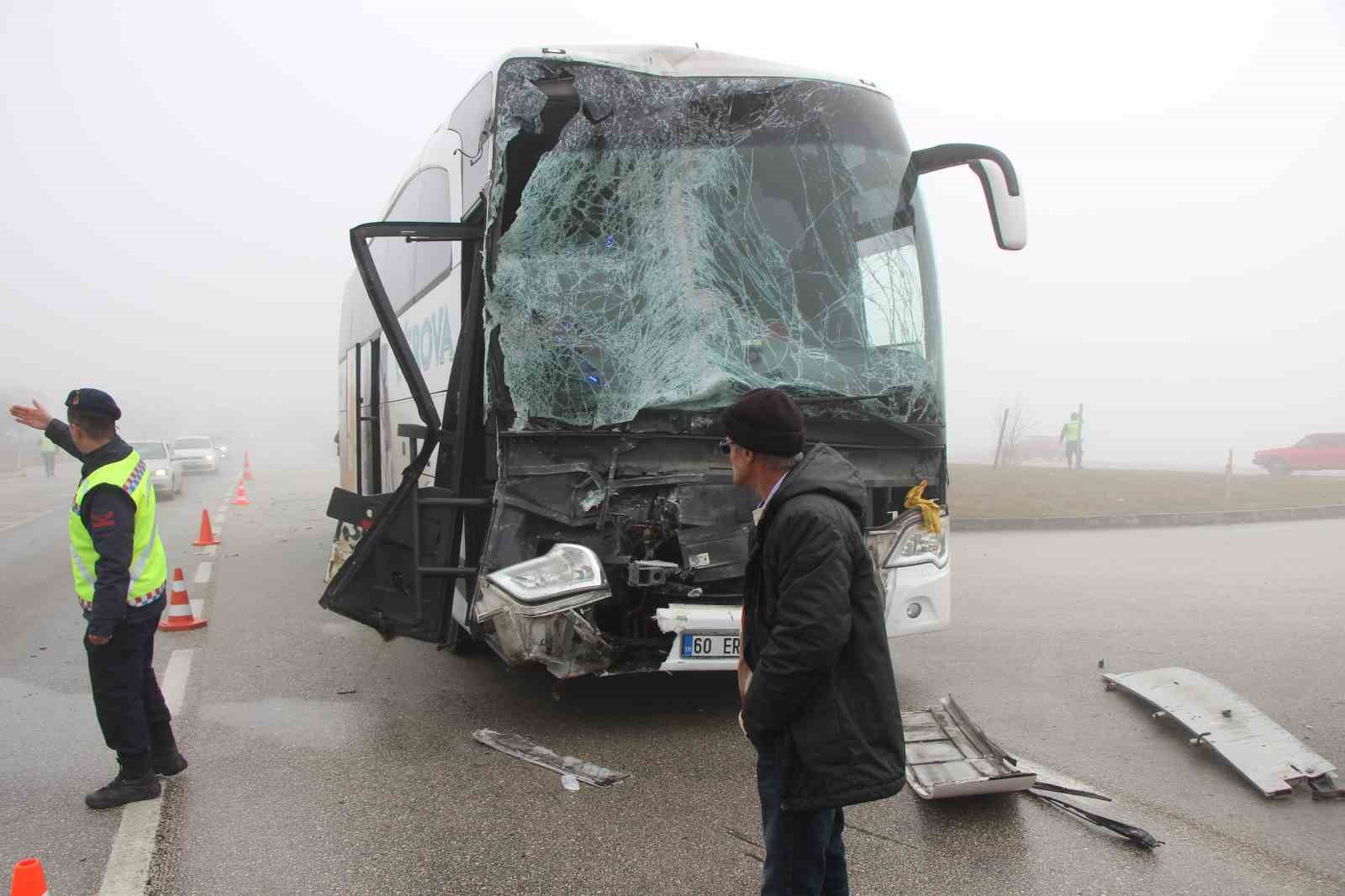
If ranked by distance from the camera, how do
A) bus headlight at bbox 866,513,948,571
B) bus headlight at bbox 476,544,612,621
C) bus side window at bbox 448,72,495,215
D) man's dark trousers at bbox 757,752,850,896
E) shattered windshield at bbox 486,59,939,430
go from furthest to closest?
1. bus headlight at bbox 866,513,948,571
2. bus side window at bbox 448,72,495,215
3. shattered windshield at bbox 486,59,939,430
4. bus headlight at bbox 476,544,612,621
5. man's dark trousers at bbox 757,752,850,896

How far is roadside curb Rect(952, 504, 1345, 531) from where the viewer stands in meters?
14.8

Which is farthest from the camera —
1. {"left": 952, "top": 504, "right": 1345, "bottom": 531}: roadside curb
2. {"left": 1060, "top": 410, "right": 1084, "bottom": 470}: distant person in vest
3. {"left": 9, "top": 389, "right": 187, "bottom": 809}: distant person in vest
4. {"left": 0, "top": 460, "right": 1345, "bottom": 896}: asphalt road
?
{"left": 1060, "top": 410, "right": 1084, "bottom": 470}: distant person in vest

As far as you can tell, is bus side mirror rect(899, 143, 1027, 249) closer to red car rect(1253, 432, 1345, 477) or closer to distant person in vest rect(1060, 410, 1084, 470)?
distant person in vest rect(1060, 410, 1084, 470)

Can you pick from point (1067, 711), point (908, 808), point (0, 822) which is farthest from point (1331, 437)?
point (0, 822)

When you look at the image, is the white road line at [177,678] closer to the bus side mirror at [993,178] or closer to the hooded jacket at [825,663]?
the hooded jacket at [825,663]

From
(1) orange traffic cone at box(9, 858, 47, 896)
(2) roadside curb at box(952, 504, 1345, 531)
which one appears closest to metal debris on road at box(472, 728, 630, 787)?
(1) orange traffic cone at box(9, 858, 47, 896)

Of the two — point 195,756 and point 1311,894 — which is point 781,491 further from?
point 195,756

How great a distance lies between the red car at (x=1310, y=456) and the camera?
29.7m

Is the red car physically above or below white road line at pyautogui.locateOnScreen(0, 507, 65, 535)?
above

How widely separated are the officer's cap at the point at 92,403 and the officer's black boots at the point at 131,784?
1.45 m

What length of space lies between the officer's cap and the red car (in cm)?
3387

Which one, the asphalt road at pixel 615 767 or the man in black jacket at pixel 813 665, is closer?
the man in black jacket at pixel 813 665

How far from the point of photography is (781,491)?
2.48m

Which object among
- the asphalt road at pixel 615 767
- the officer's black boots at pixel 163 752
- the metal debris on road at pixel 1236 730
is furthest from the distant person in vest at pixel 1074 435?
the officer's black boots at pixel 163 752
